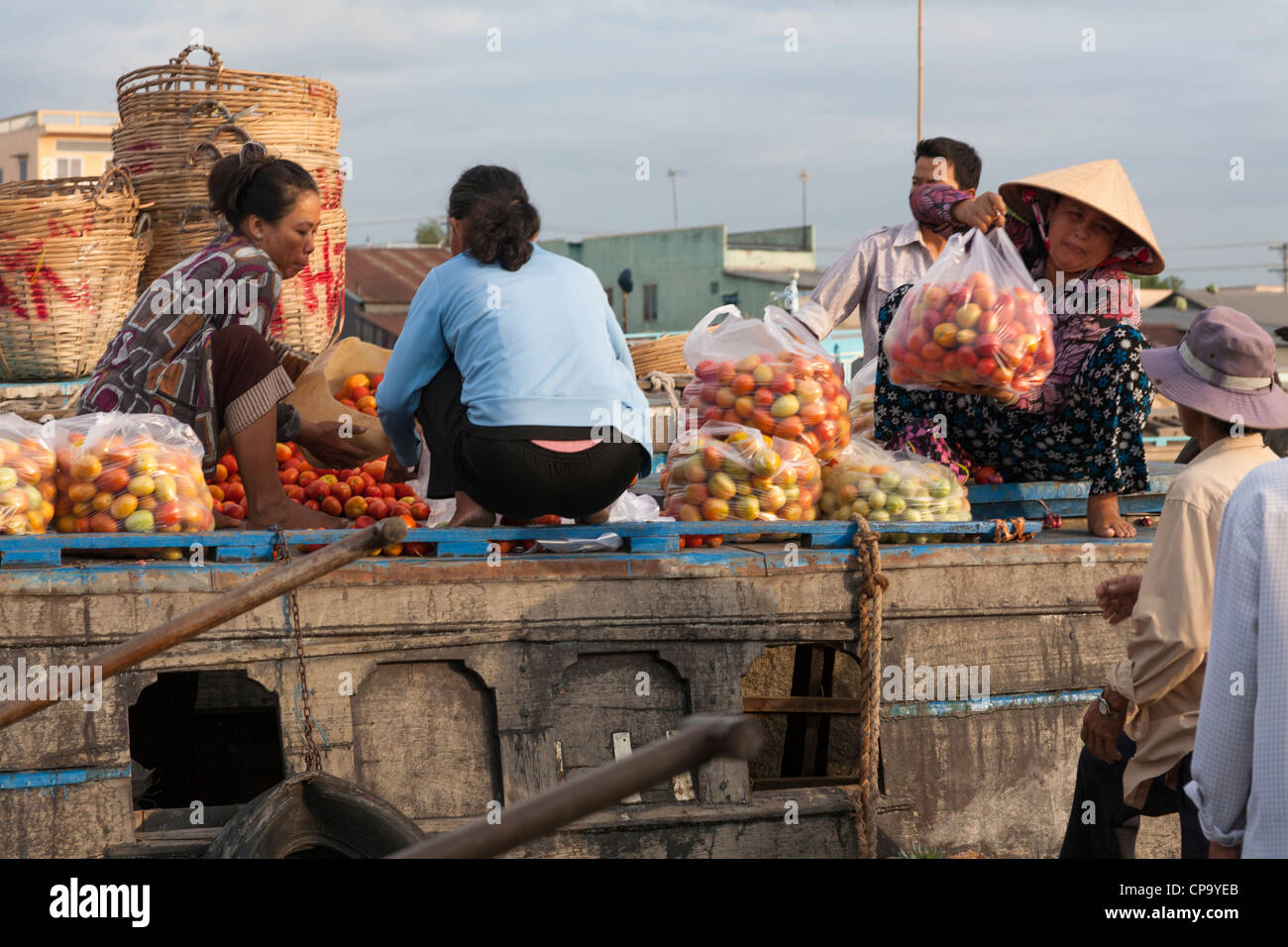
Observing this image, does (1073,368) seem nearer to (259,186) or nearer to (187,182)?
(259,186)

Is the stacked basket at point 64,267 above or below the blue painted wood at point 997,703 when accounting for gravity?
above

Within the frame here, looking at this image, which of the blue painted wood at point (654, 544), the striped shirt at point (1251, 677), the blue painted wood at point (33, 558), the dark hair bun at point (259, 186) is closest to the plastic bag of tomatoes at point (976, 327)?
the blue painted wood at point (654, 544)

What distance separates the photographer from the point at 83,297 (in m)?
6.73

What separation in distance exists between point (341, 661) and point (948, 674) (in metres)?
1.94

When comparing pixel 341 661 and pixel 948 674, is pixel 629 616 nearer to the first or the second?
pixel 341 661

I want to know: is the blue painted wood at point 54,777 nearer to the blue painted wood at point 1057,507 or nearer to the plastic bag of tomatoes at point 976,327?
the plastic bag of tomatoes at point 976,327

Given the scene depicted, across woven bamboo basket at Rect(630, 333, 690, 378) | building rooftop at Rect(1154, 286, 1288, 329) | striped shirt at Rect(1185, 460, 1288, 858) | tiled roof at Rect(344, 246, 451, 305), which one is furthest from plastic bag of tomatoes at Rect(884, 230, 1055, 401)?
building rooftop at Rect(1154, 286, 1288, 329)

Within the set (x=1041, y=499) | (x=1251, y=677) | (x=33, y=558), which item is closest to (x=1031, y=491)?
(x=1041, y=499)

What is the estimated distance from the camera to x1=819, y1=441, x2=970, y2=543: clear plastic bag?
4.54m

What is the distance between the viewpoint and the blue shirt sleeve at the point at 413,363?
13.6ft

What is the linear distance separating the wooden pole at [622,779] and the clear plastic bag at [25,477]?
9.36 feet

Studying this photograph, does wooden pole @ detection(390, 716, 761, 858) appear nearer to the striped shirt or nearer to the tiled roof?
the striped shirt

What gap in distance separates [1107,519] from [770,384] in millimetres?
1306

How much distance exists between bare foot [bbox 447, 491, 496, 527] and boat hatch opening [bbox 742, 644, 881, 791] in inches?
57.1
